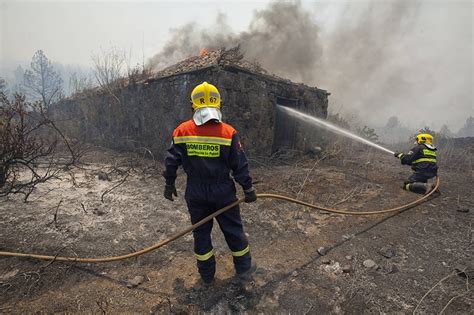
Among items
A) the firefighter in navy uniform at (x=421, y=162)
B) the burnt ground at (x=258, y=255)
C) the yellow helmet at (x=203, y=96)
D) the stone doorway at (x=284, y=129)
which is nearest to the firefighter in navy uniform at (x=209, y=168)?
the yellow helmet at (x=203, y=96)

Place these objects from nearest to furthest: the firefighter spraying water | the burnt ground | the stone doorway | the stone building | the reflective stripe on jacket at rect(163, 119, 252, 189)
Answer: the burnt ground, the reflective stripe on jacket at rect(163, 119, 252, 189), the firefighter spraying water, the stone building, the stone doorway

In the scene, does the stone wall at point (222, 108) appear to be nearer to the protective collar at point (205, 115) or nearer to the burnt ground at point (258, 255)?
the burnt ground at point (258, 255)

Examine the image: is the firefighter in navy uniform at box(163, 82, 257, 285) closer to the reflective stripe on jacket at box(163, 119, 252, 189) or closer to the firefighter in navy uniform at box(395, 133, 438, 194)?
the reflective stripe on jacket at box(163, 119, 252, 189)

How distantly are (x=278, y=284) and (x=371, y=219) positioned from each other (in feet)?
8.03

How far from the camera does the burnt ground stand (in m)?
2.47

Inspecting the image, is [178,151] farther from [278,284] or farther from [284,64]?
[284,64]

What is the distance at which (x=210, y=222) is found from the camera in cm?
276

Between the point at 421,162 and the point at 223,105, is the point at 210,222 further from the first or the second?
the point at 421,162

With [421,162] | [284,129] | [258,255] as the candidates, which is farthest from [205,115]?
[284,129]

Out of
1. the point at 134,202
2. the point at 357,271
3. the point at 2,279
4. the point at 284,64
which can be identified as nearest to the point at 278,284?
the point at 357,271

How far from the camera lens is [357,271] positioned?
9.76 feet

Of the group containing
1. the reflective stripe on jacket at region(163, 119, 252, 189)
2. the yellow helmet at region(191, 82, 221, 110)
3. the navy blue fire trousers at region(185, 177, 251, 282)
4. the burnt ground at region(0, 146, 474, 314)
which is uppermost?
the yellow helmet at region(191, 82, 221, 110)

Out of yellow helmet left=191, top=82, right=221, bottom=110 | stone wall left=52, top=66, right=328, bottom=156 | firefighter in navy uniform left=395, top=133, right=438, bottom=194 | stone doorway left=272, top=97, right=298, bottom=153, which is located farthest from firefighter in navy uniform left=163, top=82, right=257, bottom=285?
stone doorway left=272, top=97, right=298, bottom=153

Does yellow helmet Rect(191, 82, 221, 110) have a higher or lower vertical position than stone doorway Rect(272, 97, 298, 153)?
higher
